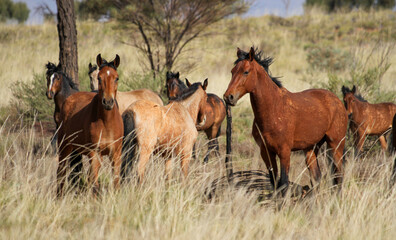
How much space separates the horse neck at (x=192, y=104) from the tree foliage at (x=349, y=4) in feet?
130

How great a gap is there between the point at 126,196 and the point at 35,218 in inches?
31.7

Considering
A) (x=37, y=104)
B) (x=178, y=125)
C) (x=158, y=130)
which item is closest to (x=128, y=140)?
(x=158, y=130)

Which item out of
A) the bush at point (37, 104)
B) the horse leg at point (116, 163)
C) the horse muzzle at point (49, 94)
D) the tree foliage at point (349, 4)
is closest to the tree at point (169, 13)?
the bush at point (37, 104)

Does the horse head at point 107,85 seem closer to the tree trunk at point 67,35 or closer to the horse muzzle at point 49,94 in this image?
the horse muzzle at point 49,94

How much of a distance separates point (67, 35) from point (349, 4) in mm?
40982

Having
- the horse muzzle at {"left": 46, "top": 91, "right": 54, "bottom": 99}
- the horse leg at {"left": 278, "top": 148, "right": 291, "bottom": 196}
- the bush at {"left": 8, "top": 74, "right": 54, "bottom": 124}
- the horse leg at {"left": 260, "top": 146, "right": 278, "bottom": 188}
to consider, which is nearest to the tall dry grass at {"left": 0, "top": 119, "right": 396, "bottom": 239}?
the horse leg at {"left": 278, "top": 148, "right": 291, "bottom": 196}

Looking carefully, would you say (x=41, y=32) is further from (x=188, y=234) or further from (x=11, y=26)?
(x=188, y=234)

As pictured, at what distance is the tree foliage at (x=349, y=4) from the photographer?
41.9 metres

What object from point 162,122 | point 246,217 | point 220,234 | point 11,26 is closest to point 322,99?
point 162,122

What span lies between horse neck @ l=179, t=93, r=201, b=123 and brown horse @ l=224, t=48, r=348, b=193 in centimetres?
147

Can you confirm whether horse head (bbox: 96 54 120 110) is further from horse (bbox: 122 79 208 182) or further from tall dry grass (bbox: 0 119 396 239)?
tall dry grass (bbox: 0 119 396 239)

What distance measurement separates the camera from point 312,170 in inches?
233

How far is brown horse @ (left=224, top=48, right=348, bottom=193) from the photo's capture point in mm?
4816

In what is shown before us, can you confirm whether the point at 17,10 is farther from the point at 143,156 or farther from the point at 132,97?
the point at 143,156
